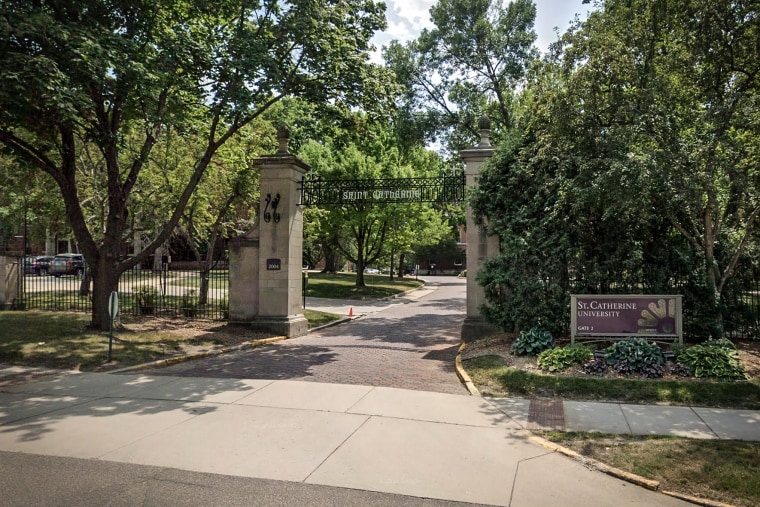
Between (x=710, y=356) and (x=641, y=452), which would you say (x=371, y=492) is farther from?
(x=710, y=356)

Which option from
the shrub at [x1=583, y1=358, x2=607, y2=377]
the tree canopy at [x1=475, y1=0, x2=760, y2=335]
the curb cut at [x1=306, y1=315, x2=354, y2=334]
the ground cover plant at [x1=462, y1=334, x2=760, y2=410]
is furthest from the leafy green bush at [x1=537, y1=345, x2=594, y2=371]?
the curb cut at [x1=306, y1=315, x2=354, y2=334]

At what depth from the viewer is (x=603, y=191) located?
869cm

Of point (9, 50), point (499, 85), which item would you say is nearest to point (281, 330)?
point (9, 50)

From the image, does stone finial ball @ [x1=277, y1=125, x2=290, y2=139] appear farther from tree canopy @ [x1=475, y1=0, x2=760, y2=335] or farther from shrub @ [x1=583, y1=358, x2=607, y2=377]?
shrub @ [x1=583, y1=358, x2=607, y2=377]

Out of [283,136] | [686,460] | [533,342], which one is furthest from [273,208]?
[686,460]

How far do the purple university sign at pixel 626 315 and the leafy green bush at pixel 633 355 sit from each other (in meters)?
0.45

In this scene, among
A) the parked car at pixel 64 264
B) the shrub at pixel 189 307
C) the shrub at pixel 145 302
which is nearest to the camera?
the shrub at pixel 189 307

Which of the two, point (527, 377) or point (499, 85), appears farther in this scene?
point (499, 85)

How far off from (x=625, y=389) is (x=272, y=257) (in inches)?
374

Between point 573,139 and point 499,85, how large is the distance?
45.9 ft

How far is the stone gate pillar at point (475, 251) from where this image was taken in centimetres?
1252

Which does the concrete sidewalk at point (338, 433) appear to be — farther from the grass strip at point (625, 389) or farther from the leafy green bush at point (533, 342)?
the leafy green bush at point (533, 342)

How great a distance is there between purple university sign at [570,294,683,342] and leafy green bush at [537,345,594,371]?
553mm

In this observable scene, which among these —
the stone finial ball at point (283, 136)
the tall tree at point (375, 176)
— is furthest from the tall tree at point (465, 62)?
the stone finial ball at point (283, 136)
